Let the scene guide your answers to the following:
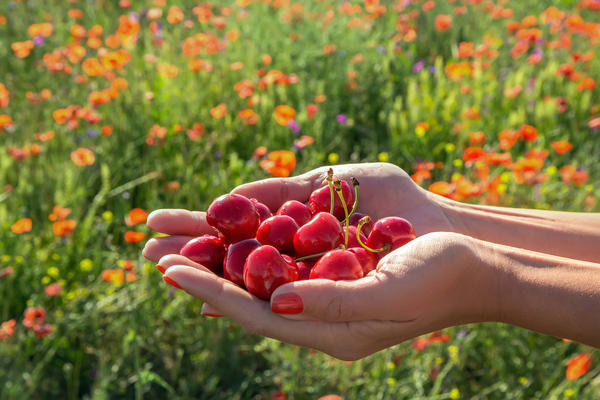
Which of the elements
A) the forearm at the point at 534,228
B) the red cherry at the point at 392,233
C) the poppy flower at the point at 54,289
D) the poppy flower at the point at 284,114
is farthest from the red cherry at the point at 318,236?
the poppy flower at the point at 284,114

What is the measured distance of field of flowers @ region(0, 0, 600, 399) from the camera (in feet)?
7.09

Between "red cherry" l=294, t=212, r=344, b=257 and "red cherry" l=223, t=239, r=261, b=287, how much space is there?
0.12 metres

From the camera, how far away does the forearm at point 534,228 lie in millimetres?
1820

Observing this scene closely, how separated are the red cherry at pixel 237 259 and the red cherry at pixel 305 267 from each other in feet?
0.45

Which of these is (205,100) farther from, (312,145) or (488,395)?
(488,395)

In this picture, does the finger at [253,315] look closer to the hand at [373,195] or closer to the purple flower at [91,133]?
the hand at [373,195]

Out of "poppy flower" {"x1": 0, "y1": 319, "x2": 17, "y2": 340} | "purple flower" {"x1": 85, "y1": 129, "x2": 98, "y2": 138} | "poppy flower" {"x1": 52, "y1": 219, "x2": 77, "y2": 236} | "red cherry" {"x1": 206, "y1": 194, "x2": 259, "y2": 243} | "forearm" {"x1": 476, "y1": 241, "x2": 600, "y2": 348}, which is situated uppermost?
"red cherry" {"x1": 206, "y1": 194, "x2": 259, "y2": 243}

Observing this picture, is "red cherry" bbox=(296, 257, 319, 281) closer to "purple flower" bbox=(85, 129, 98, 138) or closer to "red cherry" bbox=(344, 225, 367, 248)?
"red cherry" bbox=(344, 225, 367, 248)

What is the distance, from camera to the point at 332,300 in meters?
1.35

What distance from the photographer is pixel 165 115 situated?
3.44 metres

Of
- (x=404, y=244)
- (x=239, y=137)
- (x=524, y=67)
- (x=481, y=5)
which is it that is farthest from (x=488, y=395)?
(x=481, y=5)

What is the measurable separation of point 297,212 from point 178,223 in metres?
0.35

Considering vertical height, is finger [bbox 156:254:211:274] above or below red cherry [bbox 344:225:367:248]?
above

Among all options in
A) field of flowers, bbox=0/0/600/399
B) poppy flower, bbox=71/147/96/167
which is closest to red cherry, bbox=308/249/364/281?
field of flowers, bbox=0/0/600/399
